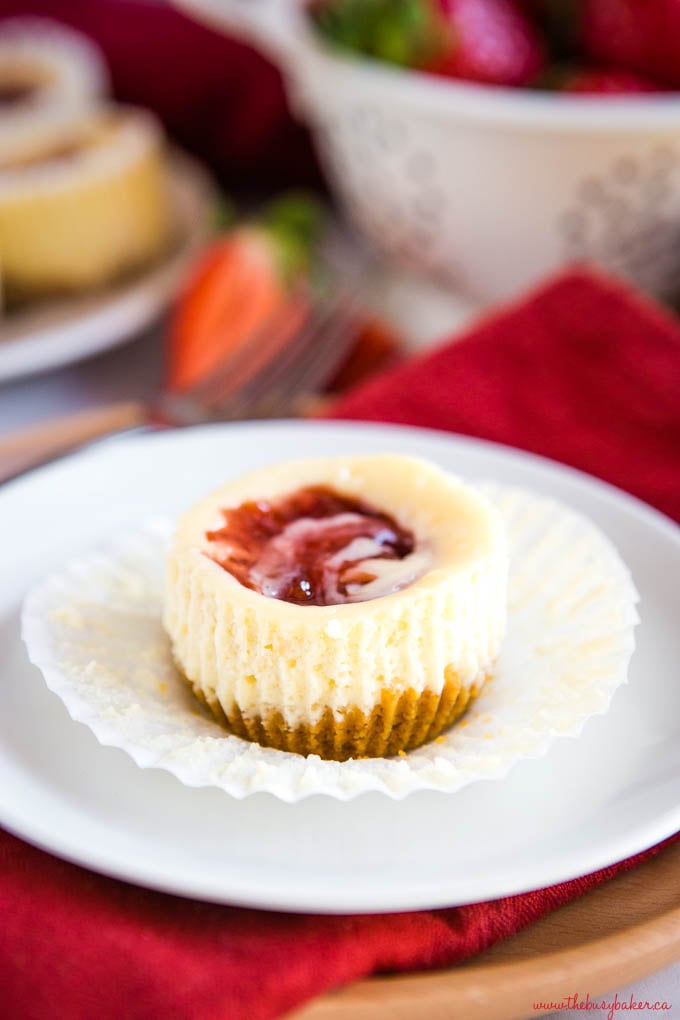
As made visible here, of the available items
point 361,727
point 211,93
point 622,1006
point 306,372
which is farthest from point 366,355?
point 622,1006

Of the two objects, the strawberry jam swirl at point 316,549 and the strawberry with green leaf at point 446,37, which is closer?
the strawberry jam swirl at point 316,549

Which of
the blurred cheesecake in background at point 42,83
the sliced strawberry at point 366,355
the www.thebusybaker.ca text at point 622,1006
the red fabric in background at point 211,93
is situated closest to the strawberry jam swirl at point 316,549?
the www.thebusybaker.ca text at point 622,1006

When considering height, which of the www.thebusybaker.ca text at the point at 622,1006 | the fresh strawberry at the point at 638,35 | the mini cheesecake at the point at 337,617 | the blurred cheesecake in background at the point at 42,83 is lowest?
the blurred cheesecake in background at the point at 42,83

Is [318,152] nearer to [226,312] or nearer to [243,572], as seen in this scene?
[226,312]

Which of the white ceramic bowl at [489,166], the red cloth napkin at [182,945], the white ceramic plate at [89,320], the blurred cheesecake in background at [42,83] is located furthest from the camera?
the blurred cheesecake in background at [42,83]

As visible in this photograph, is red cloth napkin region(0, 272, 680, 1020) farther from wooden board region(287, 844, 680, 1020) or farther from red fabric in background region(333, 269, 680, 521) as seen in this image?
red fabric in background region(333, 269, 680, 521)

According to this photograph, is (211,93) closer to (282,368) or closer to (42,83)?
(42,83)

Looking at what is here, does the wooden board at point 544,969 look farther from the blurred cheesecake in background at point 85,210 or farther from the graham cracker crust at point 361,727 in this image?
the blurred cheesecake in background at point 85,210

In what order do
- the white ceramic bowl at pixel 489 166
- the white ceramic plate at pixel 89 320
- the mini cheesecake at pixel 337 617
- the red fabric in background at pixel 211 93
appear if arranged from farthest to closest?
the red fabric in background at pixel 211 93, the white ceramic plate at pixel 89 320, the white ceramic bowl at pixel 489 166, the mini cheesecake at pixel 337 617
